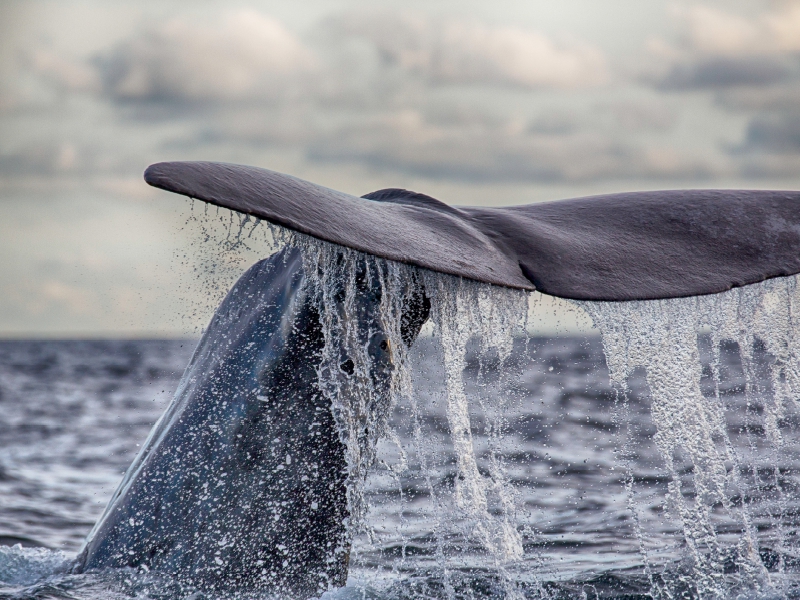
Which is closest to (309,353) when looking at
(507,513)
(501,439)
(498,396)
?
(498,396)

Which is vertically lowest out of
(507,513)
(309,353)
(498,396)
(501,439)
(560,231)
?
(507,513)

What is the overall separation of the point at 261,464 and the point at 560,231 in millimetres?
1211

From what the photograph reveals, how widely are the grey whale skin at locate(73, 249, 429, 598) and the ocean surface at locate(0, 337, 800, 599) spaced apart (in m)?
0.14

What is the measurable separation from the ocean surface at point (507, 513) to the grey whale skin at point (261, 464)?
14 cm

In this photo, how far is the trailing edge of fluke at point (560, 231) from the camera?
208cm

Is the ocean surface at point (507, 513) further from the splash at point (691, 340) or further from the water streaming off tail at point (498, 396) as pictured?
the splash at point (691, 340)

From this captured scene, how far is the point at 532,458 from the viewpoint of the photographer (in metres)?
11.3

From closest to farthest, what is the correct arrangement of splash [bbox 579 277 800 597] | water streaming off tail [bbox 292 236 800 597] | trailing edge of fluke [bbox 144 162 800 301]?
trailing edge of fluke [bbox 144 162 800 301]
water streaming off tail [bbox 292 236 800 597]
splash [bbox 579 277 800 597]

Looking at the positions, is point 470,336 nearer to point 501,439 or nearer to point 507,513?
point 507,513

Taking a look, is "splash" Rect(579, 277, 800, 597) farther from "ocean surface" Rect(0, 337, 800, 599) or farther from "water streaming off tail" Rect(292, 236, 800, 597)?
"ocean surface" Rect(0, 337, 800, 599)

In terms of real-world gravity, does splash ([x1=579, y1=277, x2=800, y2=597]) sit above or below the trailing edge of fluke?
below

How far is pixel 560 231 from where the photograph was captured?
2713 millimetres

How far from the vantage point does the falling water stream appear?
2.87m

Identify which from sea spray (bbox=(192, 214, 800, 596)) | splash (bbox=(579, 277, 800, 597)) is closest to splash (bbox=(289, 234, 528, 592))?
sea spray (bbox=(192, 214, 800, 596))
